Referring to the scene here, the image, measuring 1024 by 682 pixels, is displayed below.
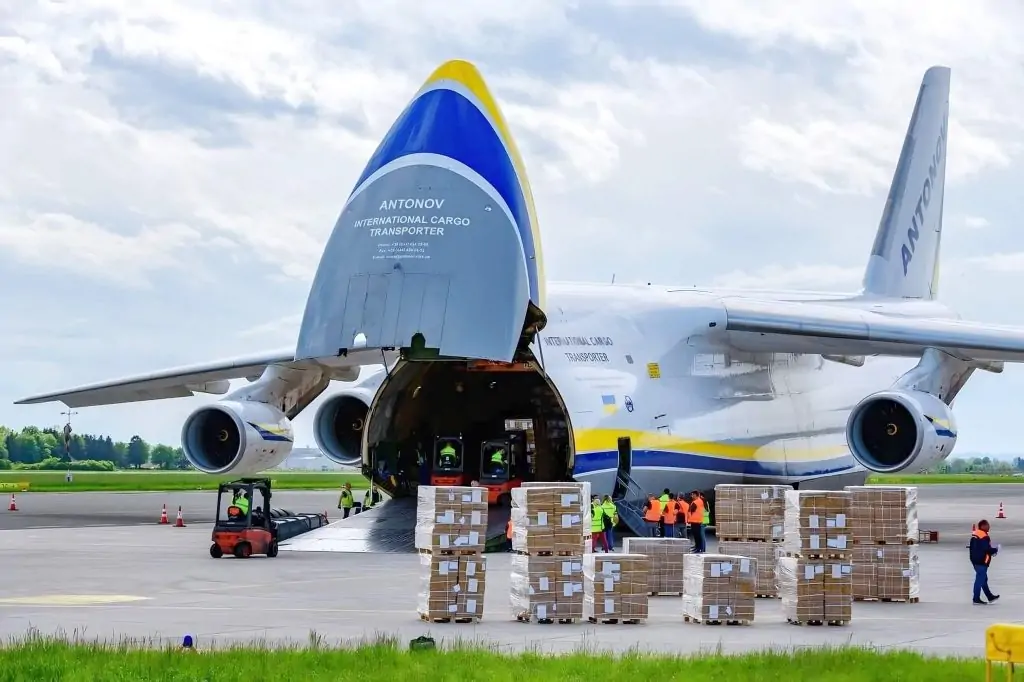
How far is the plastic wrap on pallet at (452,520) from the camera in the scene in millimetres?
14633

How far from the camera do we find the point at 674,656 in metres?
11.3

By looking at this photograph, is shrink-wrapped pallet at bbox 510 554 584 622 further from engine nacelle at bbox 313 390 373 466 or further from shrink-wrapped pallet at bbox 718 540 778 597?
engine nacelle at bbox 313 390 373 466

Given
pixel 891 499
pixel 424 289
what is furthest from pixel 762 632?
pixel 424 289

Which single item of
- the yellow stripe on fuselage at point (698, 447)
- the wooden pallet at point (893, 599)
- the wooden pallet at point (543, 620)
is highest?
the yellow stripe on fuselage at point (698, 447)

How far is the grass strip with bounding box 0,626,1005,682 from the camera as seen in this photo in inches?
397

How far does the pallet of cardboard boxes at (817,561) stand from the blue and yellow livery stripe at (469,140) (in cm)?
599

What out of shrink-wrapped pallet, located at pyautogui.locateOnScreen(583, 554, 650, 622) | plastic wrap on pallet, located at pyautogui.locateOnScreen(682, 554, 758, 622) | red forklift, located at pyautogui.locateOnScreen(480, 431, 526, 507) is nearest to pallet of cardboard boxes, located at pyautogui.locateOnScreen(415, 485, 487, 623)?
shrink-wrapped pallet, located at pyautogui.locateOnScreen(583, 554, 650, 622)

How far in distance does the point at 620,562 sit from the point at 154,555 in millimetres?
9836

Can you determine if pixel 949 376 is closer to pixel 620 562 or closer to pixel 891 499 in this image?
pixel 891 499

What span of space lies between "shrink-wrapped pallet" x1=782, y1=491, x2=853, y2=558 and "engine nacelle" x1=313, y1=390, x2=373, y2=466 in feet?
44.9

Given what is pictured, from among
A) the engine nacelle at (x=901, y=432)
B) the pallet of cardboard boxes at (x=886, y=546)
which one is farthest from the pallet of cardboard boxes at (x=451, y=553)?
the engine nacelle at (x=901, y=432)

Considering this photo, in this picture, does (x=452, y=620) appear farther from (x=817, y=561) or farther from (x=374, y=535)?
(x=374, y=535)

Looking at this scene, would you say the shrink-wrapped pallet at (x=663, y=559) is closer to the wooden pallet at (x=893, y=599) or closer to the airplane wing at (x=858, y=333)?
the wooden pallet at (x=893, y=599)

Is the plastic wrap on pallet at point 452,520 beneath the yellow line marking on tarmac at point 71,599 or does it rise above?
above
